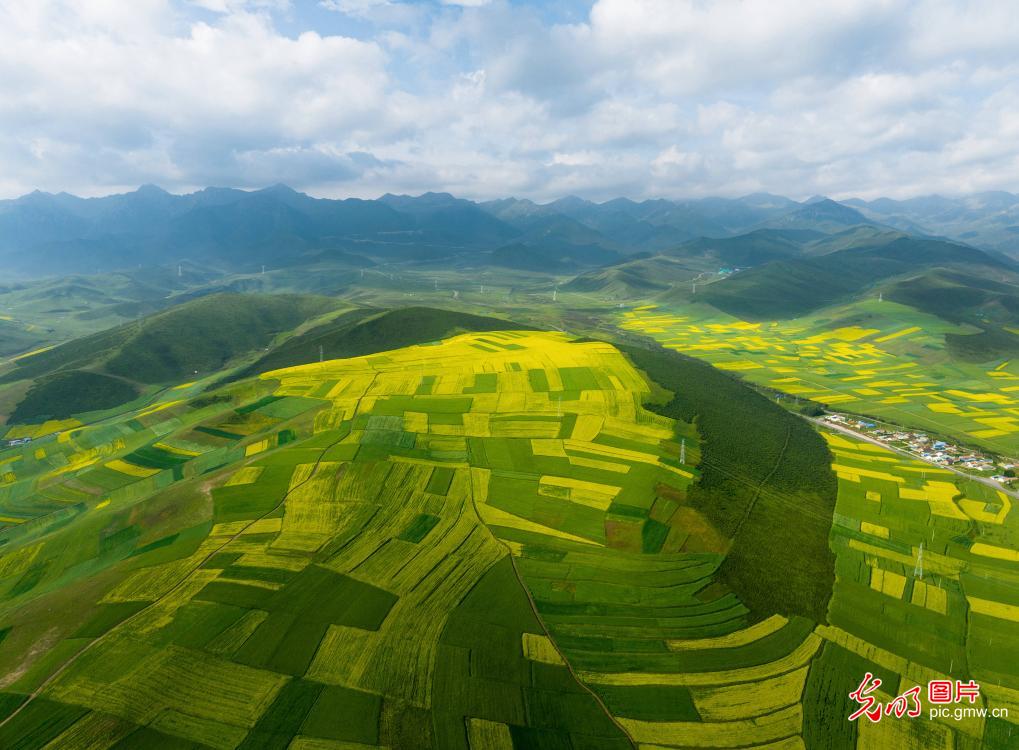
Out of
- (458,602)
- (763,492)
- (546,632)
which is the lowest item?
(546,632)

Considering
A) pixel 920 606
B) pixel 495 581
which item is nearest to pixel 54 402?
pixel 495 581

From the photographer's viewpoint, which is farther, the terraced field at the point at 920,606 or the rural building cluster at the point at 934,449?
the rural building cluster at the point at 934,449

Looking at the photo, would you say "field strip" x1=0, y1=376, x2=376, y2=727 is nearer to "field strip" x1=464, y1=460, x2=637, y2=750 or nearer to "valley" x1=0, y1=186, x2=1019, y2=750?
"valley" x1=0, y1=186, x2=1019, y2=750

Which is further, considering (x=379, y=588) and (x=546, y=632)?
(x=379, y=588)

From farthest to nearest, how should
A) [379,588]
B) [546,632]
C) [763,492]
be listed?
[763,492], [379,588], [546,632]

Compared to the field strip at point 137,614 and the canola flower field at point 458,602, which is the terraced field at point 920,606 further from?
the field strip at point 137,614

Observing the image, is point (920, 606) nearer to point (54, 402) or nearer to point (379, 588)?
point (379, 588)

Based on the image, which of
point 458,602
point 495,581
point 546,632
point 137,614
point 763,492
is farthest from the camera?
point 763,492

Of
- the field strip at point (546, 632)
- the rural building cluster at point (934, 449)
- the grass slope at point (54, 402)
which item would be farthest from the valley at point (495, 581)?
the grass slope at point (54, 402)

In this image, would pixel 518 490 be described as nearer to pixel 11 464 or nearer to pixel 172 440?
pixel 172 440

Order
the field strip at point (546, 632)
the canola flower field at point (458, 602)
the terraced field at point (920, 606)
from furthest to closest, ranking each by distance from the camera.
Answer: the terraced field at point (920, 606), the field strip at point (546, 632), the canola flower field at point (458, 602)
